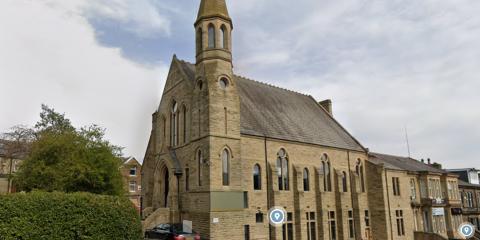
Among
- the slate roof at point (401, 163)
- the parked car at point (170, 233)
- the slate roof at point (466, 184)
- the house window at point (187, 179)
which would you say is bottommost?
the parked car at point (170, 233)

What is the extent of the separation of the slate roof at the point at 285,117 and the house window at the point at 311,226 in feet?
20.7

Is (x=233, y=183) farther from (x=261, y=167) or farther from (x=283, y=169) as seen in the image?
(x=283, y=169)

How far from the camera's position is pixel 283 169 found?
29062mm

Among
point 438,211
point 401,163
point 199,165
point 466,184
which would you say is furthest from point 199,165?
point 466,184

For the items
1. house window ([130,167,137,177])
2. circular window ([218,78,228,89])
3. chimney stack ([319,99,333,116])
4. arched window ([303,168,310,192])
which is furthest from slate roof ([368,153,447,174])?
house window ([130,167,137,177])

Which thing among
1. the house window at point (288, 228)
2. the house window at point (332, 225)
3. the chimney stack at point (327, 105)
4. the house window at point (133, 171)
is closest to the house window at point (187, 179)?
the house window at point (288, 228)

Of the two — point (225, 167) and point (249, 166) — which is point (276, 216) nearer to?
point (249, 166)

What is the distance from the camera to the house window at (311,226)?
29188 millimetres

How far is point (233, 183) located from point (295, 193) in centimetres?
670

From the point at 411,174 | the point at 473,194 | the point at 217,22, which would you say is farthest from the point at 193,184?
the point at 473,194

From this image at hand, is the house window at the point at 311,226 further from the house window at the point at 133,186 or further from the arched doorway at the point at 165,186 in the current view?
the house window at the point at 133,186

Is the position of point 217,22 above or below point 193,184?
above

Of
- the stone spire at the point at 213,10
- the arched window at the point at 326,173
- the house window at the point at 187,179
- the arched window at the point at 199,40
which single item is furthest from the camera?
the arched window at the point at 326,173

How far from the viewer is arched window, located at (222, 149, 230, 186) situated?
80.3ft
